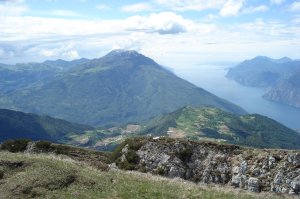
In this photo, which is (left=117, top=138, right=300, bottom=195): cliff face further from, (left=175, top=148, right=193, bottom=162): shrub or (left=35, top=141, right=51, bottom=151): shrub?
(left=35, top=141, right=51, bottom=151): shrub

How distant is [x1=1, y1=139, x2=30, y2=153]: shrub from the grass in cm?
1920

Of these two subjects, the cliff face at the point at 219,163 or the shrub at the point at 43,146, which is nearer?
the cliff face at the point at 219,163

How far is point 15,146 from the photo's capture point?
176ft

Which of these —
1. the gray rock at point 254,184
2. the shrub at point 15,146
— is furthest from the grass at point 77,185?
the shrub at point 15,146

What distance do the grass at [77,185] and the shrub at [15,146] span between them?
63.0 ft

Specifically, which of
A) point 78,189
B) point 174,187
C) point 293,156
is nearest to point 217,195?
point 174,187

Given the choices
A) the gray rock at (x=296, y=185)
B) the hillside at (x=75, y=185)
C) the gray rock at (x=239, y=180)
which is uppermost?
the hillside at (x=75, y=185)

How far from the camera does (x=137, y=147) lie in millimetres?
50250

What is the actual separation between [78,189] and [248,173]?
2159 centimetres

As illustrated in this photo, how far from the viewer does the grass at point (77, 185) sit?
87.6ft

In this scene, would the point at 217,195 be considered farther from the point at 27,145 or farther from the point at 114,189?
the point at 27,145

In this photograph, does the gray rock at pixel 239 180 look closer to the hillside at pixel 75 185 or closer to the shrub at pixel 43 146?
the hillside at pixel 75 185

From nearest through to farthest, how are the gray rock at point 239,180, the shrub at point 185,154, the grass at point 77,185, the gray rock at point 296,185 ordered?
the grass at point 77,185
the gray rock at point 296,185
the gray rock at point 239,180
the shrub at point 185,154

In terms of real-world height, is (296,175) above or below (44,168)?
below
